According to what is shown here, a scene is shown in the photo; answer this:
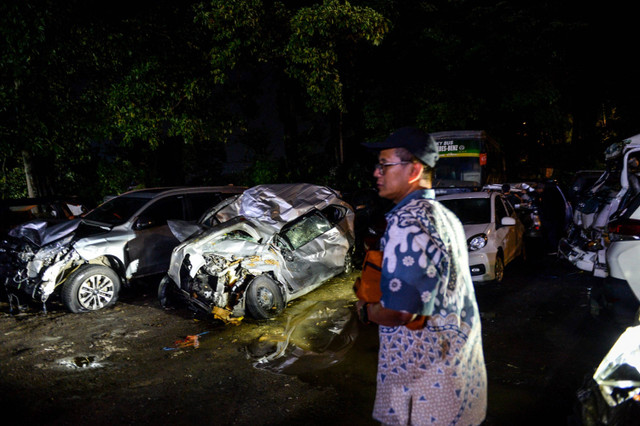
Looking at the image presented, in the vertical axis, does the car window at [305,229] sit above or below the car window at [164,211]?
below

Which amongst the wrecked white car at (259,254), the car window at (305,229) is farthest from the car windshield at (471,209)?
the car window at (305,229)

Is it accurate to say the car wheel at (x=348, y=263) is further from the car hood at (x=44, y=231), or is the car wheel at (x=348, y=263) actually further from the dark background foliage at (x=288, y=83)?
the dark background foliage at (x=288, y=83)

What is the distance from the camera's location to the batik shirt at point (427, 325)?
163 cm

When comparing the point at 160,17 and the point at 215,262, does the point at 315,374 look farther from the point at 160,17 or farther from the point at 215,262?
the point at 160,17

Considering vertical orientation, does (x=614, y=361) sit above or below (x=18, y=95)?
below

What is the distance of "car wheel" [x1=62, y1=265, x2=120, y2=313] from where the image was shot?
22.7ft

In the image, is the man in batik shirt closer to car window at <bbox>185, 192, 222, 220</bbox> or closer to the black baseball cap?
the black baseball cap

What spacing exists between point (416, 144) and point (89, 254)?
687 centimetres

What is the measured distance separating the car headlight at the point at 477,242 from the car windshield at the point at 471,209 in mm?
667

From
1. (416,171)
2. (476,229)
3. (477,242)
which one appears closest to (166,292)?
(477,242)

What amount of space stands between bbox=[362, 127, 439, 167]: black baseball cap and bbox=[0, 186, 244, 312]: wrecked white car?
6705mm

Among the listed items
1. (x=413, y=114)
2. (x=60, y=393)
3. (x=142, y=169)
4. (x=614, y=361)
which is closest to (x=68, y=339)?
(x=60, y=393)

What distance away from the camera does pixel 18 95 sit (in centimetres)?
1085

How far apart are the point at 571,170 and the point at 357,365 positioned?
2578 cm
